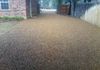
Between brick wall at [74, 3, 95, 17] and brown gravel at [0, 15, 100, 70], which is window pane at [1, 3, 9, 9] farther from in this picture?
brown gravel at [0, 15, 100, 70]

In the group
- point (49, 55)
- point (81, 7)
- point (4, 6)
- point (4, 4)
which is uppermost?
point (4, 4)

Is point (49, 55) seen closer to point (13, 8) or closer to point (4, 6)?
point (13, 8)

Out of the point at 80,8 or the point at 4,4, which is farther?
the point at 80,8

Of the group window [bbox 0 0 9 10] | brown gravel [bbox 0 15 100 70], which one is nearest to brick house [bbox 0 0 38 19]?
window [bbox 0 0 9 10]

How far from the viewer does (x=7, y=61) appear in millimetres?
6355

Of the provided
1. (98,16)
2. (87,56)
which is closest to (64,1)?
(98,16)

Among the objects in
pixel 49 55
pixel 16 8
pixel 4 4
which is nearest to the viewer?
pixel 49 55

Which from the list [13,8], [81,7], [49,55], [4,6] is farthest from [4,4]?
[49,55]

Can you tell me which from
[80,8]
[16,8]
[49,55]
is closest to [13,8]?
[16,8]

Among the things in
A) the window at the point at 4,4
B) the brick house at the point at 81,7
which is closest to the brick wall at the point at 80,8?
the brick house at the point at 81,7

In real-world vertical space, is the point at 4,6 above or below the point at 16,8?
above

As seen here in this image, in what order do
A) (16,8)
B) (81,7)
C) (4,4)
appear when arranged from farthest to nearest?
(81,7)
(16,8)
(4,4)

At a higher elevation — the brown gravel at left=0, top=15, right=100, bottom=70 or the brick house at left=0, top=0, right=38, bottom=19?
the brick house at left=0, top=0, right=38, bottom=19

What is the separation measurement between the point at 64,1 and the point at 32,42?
2553cm
